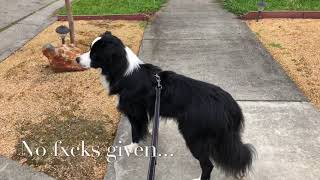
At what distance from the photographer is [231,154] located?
3.31 m

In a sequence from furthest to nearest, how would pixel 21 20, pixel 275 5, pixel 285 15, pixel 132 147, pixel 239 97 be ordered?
pixel 275 5 → pixel 21 20 → pixel 285 15 → pixel 239 97 → pixel 132 147

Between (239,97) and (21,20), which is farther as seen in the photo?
(21,20)

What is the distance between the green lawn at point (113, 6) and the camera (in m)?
10.6

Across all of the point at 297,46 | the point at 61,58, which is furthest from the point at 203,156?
the point at 297,46

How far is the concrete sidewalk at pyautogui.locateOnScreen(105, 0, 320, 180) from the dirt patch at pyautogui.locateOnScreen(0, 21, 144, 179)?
1.14 ft

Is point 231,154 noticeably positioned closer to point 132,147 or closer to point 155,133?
point 155,133

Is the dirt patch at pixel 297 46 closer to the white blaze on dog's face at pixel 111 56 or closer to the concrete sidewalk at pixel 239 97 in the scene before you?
the concrete sidewalk at pixel 239 97

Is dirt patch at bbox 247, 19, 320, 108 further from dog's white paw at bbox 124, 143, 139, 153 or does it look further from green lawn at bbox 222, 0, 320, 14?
dog's white paw at bbox 124, 143, 139, 153

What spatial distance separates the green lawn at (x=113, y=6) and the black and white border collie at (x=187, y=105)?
6855mm

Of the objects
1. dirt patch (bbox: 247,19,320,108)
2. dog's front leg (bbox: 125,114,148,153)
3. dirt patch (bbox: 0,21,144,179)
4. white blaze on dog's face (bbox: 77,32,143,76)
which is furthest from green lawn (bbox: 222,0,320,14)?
white blaze on dog's face (bbox: 77,32,143,76)

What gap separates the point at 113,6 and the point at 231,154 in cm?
891

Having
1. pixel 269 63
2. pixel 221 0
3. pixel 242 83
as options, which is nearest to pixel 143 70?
pixel 242 83

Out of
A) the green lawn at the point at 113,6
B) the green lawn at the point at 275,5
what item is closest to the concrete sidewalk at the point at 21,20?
the green lawn at the point at 113,6

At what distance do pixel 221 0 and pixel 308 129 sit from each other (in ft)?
28.4
